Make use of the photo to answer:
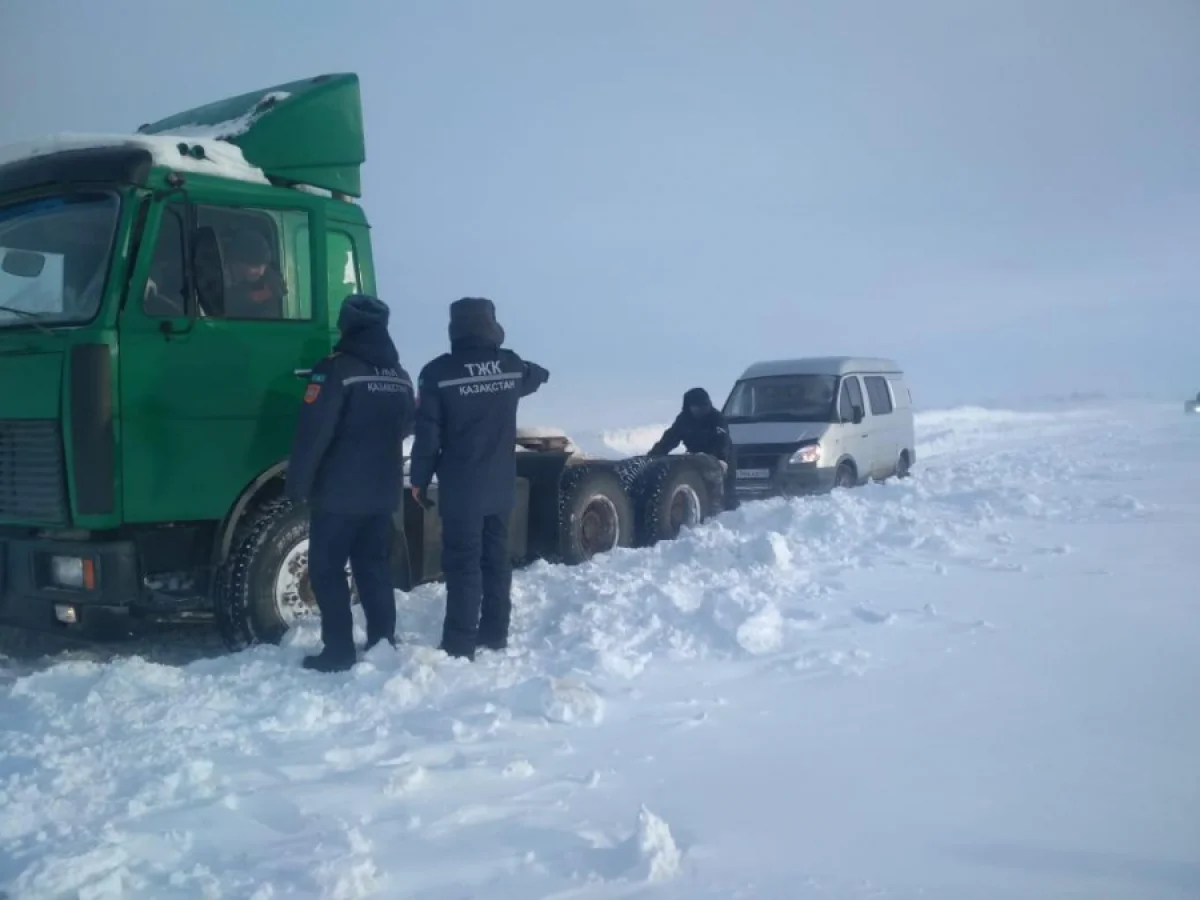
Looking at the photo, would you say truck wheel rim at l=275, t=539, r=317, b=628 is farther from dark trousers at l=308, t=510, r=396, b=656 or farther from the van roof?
the van roof

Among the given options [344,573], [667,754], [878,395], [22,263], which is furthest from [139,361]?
[878,395]

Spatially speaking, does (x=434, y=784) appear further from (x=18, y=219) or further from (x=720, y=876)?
(x=18, y=219)

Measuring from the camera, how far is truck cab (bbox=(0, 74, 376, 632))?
4.68m

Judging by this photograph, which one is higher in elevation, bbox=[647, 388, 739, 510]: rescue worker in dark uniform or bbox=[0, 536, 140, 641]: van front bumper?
bbox=[647, 388, 739, 510]: rescue worker in dark uniform

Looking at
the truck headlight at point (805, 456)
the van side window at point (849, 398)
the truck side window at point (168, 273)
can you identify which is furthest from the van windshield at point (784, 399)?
the truck side window at point (168, 273)

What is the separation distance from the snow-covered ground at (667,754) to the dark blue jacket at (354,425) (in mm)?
853

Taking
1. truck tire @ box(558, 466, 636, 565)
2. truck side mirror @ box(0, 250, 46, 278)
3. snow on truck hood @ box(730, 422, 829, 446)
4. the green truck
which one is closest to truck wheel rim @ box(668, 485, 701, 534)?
truck tire @ box(558, 466, 636, 565)

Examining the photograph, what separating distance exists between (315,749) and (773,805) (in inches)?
71.2

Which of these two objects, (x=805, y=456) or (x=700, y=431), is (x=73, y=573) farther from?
(x=805, y=456)

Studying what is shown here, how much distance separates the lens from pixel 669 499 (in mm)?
8672

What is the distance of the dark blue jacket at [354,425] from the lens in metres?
4.66

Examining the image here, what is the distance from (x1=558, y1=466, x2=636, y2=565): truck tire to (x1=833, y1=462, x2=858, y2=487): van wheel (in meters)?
5.02

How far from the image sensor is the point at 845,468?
42.1 ft

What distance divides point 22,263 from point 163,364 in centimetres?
105
